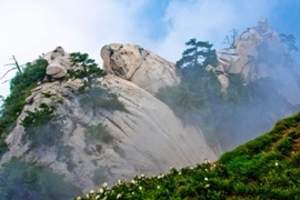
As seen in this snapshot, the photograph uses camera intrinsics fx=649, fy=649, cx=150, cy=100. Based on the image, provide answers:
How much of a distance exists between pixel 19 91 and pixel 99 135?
1369cm

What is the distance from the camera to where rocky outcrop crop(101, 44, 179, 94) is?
240 ft

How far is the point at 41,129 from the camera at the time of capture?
59719 mm

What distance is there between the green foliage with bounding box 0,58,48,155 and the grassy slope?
1816 inches

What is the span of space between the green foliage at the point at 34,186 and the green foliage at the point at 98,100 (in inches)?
426

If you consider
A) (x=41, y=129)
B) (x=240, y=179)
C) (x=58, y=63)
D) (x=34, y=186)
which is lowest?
(x=240, y=179)

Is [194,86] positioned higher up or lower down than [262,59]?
lower down

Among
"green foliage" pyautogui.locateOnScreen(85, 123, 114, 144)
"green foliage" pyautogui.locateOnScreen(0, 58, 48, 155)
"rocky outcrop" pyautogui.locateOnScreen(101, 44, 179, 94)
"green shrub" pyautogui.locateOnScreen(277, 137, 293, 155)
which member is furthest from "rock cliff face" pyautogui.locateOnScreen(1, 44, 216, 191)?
"green shrub" pyautogui.locateOnScreen(277, 137, 293, 155)

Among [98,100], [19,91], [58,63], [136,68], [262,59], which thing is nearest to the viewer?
[98,100]

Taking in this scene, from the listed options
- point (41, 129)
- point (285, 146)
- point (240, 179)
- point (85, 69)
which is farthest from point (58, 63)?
point (240, 179)

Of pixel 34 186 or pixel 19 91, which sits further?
pixel 19 91

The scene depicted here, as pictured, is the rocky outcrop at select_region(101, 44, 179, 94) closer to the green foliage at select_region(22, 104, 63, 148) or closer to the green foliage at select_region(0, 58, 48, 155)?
the green foliage at select_region(0, 58, 48, 155)

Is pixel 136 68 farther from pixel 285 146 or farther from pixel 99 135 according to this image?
pixel 285 146

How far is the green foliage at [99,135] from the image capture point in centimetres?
5975

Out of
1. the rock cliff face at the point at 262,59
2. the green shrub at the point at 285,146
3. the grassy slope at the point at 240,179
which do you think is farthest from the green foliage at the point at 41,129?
the green shrub at the point at 285,146
